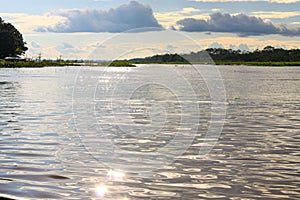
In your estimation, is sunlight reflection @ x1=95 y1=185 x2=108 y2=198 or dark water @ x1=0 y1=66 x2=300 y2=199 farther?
dark water @ x1=0 y1=66 x2=300 y2=199

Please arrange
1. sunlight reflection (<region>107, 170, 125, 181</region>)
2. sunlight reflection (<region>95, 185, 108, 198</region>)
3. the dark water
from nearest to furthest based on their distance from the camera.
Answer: sunlight reflection (<region>95, 185, 108, 198</region>), the dark water, sunlight reflection (<region>107, 170, 125, 181</region>)

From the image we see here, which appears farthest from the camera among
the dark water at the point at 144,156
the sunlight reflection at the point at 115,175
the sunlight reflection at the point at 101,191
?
the sunlight reflection at the point at 115,175

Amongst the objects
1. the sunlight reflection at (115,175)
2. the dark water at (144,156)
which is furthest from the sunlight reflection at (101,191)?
the sunlight reflection at (115,175)

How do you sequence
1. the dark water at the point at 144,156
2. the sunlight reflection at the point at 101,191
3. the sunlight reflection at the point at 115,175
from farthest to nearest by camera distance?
the sunlight reflection at the point at 115,175, the dark water at the point at 144,156, the sunlight reflection at the point at 101,191

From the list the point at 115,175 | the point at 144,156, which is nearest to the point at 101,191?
the point at 115,175

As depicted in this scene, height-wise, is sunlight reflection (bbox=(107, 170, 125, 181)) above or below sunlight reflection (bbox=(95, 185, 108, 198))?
above

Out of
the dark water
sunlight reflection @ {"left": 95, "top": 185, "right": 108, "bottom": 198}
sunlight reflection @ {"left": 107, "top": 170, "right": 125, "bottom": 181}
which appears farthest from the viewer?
sunlight reflection @ {"left": 107, "top": 170, "right": 125, "bottom": 181}

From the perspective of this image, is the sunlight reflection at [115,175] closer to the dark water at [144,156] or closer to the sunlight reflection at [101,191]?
the dark water at [144,156]

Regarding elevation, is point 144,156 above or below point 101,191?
above

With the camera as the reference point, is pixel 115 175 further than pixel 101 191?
Yes

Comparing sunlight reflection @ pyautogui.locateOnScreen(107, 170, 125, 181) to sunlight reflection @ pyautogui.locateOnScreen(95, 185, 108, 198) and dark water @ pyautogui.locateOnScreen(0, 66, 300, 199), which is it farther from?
sunlight reflection @ pyautogui.locateOnScreen(95, 185, 108, 198)

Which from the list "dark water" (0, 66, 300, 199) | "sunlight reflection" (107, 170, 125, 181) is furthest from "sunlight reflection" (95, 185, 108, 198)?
"sunlight reflection" (107, 170, 125, 181)

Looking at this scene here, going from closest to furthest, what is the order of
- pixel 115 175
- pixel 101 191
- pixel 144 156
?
Result: pixel 101 191, pixel 115 175, pixel 144 156

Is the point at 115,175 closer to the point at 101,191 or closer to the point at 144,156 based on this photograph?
the point at 101,191
